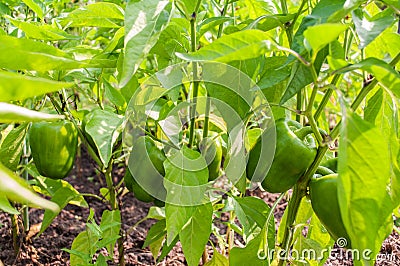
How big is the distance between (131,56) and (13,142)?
63cm

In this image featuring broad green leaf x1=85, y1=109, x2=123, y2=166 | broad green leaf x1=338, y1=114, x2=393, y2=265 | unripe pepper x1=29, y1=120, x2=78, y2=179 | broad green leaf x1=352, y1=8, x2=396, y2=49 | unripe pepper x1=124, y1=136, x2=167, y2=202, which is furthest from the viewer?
unripe pepper x1=29, y1=120, x2=78, y2=179

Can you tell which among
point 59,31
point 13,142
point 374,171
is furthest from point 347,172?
point 13,142

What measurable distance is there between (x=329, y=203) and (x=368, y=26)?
10.7 inches

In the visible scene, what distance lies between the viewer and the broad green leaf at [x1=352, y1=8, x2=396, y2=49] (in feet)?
2.13

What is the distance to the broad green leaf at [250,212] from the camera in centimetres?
97

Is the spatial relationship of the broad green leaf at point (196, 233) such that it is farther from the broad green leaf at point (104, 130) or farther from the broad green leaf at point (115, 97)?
the broad green leaf at point (115, 97)

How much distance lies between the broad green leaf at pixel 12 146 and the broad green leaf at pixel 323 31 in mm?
787

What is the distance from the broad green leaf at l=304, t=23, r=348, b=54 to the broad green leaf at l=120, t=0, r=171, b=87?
0.21 meters

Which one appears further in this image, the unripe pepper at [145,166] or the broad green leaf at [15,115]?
the unripe pepper at [145,166]

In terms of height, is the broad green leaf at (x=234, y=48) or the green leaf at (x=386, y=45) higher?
the broad green leaf at (x=234, y=48)

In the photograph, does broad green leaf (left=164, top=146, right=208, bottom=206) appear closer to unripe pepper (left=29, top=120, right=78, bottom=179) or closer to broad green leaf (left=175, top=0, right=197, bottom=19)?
broad green leaf (left=175, top=0, right=197, bottom=19)

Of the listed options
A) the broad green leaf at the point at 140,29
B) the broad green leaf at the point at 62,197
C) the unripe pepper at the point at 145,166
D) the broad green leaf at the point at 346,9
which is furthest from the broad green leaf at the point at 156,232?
the broad green leaf at the point at 346,9

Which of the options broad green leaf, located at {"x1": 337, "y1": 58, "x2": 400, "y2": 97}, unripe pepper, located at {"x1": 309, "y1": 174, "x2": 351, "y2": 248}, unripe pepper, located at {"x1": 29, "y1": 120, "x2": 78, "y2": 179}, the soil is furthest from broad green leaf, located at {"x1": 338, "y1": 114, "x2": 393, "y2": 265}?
the soil

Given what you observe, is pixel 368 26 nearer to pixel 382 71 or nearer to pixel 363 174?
pixel 382 71
